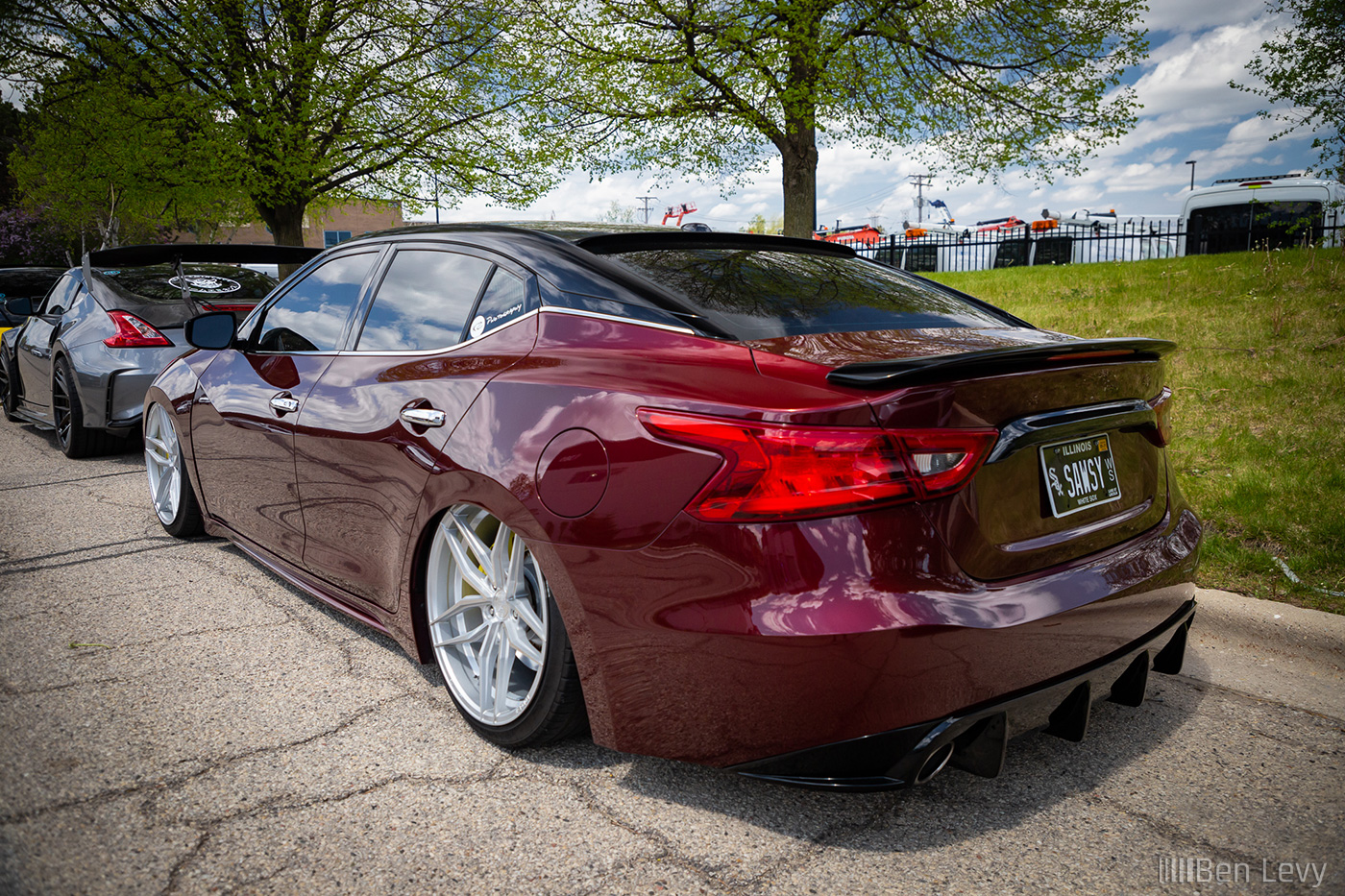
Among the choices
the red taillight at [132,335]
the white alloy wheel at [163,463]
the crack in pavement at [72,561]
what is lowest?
the crack in pavement at [72,561]

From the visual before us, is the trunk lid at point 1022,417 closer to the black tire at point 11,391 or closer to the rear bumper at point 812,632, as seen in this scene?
the rear bumper at point 812,632

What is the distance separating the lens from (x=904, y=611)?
5.96 feet

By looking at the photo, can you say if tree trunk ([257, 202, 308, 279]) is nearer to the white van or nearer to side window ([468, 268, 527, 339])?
side window ([468, 268, 527, 339])

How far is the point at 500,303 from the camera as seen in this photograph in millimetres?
2654

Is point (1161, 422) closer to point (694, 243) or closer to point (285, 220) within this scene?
point (694, 243)

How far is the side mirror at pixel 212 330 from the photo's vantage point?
3.95 metres

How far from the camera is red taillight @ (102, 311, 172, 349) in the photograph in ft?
22.2

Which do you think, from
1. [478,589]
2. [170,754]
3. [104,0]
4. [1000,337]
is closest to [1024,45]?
[1000,337]

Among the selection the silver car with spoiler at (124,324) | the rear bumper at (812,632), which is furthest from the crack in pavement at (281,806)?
the silver car with spoiler at (124,324)

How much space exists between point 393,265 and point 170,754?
173 centimetres

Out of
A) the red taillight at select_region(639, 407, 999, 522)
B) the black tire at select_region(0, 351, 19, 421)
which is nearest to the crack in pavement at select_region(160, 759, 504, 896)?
the red taillight at select_region(639, 407, 999, 522)

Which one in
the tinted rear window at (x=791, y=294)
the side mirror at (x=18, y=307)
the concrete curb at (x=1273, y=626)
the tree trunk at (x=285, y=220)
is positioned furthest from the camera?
the tree trunk at (x=285, y=220)

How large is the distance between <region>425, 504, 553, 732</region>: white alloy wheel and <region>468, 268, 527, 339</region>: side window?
21.8 inches

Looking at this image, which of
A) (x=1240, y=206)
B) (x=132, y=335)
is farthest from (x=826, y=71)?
(x=1240, y=206)
